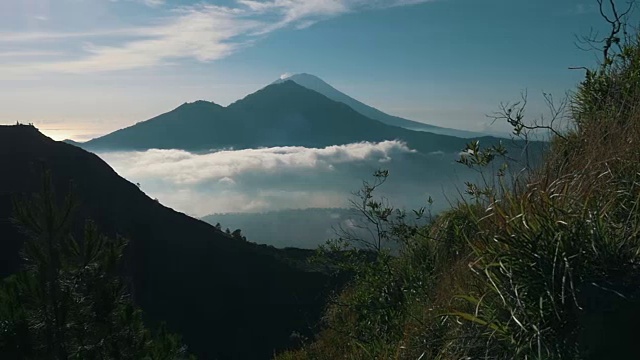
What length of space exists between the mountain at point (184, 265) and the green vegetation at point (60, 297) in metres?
49.4

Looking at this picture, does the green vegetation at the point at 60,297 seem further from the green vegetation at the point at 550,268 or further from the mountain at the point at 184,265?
the mountain at the point at 184,265

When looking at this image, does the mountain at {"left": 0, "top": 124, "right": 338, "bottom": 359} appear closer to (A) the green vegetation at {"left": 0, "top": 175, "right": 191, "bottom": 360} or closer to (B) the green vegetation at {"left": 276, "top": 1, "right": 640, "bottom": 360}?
(A) the green vegetation at {"left": 0, "top": 175, "right": 191, "bottom": 360}

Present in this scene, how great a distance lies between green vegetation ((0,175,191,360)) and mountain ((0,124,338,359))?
4938cm

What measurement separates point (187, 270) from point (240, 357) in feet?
45.7

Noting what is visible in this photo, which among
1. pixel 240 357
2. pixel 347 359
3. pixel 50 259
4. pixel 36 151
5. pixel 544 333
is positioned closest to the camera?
pixel 544 333

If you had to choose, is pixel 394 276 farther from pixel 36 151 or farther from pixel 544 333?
pixel 36 151

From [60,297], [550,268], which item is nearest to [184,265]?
[60,297]

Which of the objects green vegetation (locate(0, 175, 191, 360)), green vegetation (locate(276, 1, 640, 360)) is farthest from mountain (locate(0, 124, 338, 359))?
green vegetation (locate(276, 1, 640, 360))

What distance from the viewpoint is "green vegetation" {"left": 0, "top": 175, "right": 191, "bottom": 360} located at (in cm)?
802

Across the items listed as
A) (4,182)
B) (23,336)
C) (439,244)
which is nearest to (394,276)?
(439,244)

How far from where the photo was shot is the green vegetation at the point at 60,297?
316 inches

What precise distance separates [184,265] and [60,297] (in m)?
60.6

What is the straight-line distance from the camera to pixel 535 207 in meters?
3.32

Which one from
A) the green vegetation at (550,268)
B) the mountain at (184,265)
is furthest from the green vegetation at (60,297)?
the mountain at (184,265)
